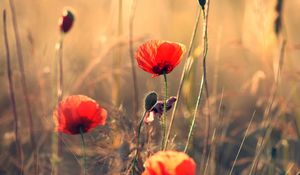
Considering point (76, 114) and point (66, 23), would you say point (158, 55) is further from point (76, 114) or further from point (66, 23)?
point (66, 23)

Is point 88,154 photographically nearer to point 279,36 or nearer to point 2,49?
point 279,36

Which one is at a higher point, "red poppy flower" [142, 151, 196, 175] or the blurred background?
"red poppy flower" [142, 151, 196, 175]

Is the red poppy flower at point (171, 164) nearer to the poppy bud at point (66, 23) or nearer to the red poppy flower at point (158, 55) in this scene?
the red poppy flower at point (158, 55)

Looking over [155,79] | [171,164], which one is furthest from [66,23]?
[155,79]

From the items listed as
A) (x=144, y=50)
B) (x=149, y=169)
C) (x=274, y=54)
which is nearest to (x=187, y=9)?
(x=274, y=54)

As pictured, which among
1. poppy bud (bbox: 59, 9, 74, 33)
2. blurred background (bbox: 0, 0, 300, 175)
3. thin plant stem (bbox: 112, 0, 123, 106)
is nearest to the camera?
poppy bud (bbox: 59, 9, 74, 33)

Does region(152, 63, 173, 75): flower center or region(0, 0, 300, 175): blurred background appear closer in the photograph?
region(152, 63, 173, 75): flower center

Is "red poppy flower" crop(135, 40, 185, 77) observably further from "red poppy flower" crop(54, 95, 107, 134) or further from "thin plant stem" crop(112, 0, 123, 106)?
"thin plant stem" crop(112, 0, 123, 106)

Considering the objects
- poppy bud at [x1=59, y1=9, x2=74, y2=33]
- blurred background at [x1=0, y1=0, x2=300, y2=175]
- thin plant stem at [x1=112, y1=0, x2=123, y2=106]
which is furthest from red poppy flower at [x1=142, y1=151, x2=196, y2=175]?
thin plant stem at [x1=112, y1=0, x2=123, y2=106]
